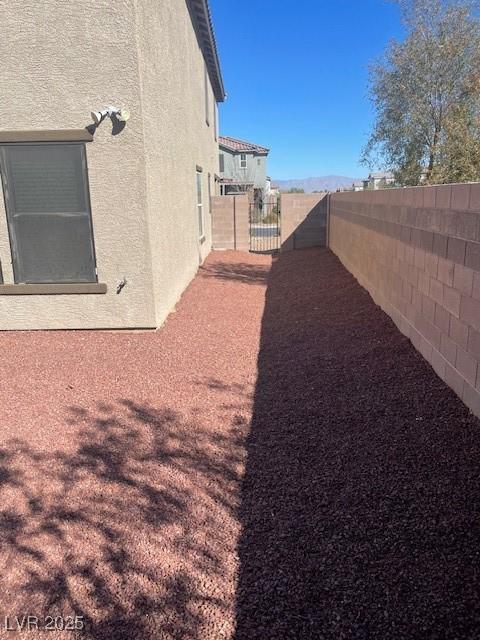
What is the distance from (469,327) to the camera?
3893 millimetres

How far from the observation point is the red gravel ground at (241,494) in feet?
7.72

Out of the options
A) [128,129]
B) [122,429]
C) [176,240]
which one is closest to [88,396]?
[122,429]

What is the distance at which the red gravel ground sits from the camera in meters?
2.35

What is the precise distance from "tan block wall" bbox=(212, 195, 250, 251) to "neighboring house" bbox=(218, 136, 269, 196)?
2708cm

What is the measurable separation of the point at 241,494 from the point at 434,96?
632 inches

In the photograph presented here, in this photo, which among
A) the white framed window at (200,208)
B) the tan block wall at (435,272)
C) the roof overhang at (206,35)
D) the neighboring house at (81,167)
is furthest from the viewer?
the white framed window at (200,208)

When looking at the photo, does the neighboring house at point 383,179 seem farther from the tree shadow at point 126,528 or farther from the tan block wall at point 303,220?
the tree shadow at point 126,528

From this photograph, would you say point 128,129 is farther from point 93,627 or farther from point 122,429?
point 93,627

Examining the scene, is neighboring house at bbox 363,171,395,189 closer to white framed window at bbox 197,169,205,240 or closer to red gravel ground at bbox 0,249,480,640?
white framed window at bbox 197,169,205,240

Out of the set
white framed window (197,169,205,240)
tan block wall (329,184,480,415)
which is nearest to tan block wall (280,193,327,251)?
white framed window (197,169,205,240)

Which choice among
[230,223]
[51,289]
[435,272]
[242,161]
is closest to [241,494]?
[435,272]

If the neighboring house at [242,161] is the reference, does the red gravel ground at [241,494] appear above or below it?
below

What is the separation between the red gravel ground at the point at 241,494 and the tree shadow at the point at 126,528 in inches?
0.4

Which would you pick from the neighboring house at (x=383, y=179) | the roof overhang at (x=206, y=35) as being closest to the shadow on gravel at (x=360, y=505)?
the roof overhang at (x=206, y=35)
